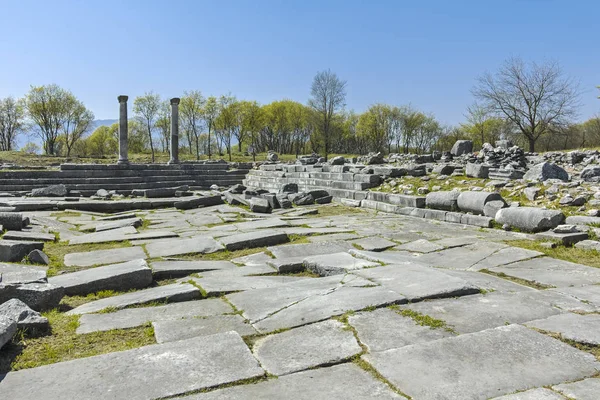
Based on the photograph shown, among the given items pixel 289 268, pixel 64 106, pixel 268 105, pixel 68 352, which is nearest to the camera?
pixel 68 352

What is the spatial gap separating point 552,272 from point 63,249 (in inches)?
256

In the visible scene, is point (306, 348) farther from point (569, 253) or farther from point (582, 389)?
point (569, 253)

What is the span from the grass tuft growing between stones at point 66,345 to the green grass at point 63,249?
2.49 m

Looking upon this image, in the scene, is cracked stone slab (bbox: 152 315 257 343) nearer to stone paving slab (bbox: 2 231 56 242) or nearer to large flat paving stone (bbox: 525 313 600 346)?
large flat paving stone (bbox: 525 313 600 346)

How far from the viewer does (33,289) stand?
138 inches

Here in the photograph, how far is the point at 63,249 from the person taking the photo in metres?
6.42

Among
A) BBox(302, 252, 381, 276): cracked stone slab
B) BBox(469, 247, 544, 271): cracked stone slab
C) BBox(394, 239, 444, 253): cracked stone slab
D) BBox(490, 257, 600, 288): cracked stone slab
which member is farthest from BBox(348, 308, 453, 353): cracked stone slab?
BBox(394, 239, 444, 253): cracked stone slab

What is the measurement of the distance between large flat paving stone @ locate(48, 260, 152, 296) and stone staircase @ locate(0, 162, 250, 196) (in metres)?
14.6


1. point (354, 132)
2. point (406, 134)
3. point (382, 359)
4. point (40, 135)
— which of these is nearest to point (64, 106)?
point (40, 135)

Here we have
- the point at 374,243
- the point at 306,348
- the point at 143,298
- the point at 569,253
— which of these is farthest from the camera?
the point at 374,243

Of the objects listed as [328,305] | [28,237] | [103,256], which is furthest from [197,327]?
[28,237]

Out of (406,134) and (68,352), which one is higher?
(406,134)

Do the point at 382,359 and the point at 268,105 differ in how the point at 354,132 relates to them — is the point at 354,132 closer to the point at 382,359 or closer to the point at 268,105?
the point at 268,105

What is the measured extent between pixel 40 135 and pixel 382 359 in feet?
191
